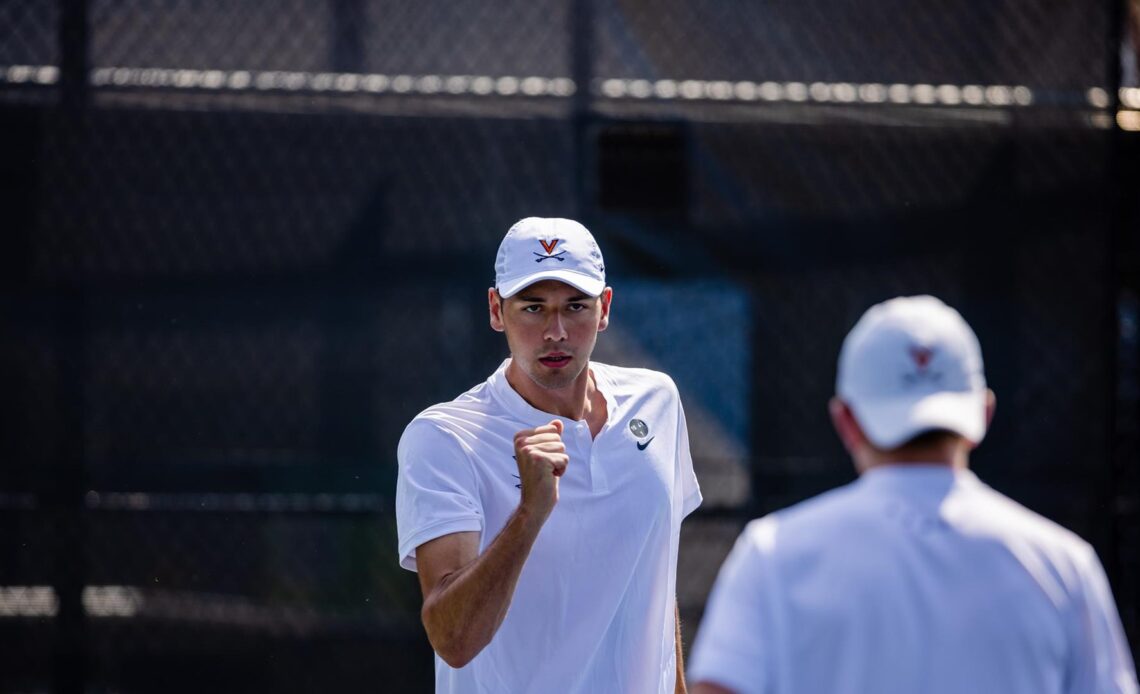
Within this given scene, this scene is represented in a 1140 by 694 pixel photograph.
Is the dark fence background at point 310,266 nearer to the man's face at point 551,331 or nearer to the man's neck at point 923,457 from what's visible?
the man's face at point 551,331

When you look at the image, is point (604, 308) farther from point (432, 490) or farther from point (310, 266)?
point (310, 266)

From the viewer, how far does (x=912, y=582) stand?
4.65ft

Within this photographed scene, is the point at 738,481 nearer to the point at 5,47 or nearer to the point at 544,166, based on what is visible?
the point at 544,166

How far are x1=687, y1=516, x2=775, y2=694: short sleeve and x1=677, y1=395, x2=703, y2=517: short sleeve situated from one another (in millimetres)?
1131

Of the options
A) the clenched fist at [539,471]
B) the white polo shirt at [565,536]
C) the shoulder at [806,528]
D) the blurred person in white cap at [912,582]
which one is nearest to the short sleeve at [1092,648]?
the blurred person in white cap at [912,582]

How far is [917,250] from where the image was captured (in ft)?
12.3

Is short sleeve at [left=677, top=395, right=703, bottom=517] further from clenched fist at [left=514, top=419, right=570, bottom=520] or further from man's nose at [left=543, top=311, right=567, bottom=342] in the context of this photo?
clenched fist at [left=514, top=419, right=570, bottom=520]

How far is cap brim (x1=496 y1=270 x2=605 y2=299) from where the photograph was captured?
237cm

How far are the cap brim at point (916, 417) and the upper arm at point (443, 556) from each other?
0.89 m

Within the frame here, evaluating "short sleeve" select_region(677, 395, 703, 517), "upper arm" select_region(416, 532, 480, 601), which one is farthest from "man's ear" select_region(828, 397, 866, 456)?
"short sleeve" select_region(677, 395, 703, 517)

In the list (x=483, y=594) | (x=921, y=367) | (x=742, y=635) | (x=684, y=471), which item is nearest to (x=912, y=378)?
(x=921, y=367)

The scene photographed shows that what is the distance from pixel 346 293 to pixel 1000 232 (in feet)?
6.31

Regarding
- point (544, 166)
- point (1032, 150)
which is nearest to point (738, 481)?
point (544, 166)

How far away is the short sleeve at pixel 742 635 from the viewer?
1.43m
